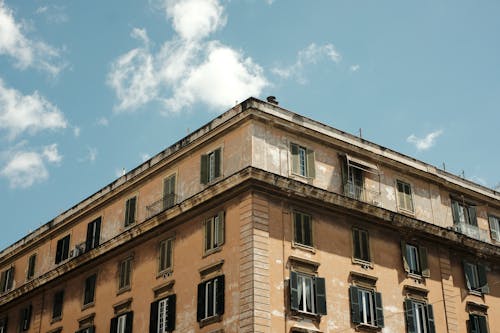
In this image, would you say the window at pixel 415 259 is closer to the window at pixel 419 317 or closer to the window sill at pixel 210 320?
the window at pixel 419 317

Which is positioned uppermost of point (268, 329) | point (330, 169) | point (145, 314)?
point (330, 169)

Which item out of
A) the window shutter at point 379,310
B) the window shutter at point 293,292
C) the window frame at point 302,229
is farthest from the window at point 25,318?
the window shutter at point 379,310

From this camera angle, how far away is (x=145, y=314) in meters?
37.4

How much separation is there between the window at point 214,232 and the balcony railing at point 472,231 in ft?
45.7

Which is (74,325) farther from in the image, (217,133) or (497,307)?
(497,307)

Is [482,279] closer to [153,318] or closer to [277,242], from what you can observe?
[277,242]

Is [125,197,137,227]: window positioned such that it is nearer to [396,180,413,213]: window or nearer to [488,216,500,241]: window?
[396,180,413,213]: window

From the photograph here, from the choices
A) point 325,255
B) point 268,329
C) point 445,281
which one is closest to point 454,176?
point 445,281

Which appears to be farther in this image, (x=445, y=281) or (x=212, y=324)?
(x=445, y=281)

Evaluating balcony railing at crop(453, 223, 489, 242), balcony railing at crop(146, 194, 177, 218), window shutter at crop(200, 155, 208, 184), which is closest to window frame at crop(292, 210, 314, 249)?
window shutter at crop(200, 155, 208, 184)

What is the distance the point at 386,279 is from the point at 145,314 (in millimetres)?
11579

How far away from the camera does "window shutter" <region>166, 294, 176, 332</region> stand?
35406mm

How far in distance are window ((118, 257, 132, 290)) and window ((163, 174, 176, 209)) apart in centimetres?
372

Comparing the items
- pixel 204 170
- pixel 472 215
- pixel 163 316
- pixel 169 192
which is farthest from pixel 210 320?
pixel 472 215
